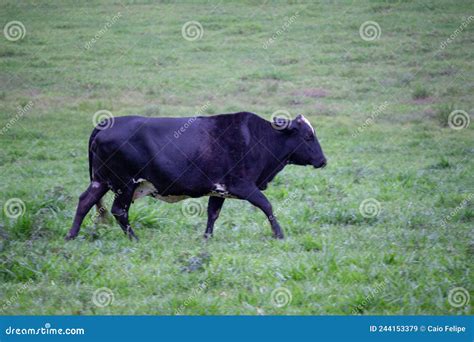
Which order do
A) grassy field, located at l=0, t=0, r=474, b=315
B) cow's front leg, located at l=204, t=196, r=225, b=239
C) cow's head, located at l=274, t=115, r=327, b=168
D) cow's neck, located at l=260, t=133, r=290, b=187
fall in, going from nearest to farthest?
grassy field, located at l=0, t=0, r=474, b=315 < cow's front leg, located at l=204, t=196, r=225, b=239 < cow's neck, located at l=260, t=133, r=290, b=187 < cow's head, located at l=274, t=115, r=327, b=168

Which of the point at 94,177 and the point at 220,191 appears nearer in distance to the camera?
the point at 94,177

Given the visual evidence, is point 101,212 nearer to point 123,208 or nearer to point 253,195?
point 123,208

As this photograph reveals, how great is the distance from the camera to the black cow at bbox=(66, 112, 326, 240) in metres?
9.73

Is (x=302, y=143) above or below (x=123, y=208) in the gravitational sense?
above

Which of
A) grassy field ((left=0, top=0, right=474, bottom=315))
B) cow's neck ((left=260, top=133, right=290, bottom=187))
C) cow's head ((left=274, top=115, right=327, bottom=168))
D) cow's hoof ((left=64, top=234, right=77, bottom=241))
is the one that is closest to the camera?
grassy field ((left=0, top=0, right=474, bottom=315))

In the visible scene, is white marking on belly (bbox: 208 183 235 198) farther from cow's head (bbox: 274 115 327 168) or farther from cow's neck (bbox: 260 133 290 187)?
cow's head (bbox: 274 115 327 168)

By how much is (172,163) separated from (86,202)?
1.13 metres

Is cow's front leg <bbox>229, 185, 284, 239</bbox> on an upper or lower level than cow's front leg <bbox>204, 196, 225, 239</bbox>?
upper

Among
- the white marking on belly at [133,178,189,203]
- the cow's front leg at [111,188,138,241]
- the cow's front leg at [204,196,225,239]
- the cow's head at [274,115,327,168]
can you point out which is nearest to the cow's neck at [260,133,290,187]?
the cow's head at [274,115,327,168]

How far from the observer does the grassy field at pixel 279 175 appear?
7.70 m

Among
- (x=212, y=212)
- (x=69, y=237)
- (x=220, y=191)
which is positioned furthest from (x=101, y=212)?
(x=220, y=191)

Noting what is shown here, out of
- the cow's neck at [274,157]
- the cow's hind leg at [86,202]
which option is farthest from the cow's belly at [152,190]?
the cow's neck at [274,157]

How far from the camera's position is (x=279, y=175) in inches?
557

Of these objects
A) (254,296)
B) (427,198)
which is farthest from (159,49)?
(254,296)
